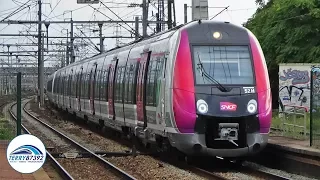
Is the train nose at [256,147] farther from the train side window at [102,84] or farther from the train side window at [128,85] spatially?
the train side window at [102,84]

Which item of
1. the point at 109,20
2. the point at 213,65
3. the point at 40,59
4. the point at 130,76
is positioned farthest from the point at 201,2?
the point at 40,59

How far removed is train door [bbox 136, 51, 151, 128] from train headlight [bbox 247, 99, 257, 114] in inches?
154

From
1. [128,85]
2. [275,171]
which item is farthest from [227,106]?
[128,85]

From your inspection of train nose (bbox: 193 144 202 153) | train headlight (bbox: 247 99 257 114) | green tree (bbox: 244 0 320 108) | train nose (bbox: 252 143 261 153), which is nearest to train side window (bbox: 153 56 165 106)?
train nose (bbox: 193 144 202 153)

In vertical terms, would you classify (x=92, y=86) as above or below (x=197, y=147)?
above

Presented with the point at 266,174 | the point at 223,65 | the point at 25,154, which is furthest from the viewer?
the point at 223,65

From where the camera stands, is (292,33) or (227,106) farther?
(292,33)

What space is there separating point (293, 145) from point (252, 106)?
2.46m

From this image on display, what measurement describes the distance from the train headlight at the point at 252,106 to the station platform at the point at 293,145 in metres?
1.57

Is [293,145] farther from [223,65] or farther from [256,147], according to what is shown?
[223,65]

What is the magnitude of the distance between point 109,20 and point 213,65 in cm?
2405

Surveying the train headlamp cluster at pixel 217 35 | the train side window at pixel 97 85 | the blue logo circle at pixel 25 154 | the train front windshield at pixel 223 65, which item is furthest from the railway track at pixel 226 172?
the train side window at pixel 97 85

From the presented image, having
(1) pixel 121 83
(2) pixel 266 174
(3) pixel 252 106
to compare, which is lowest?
(2) pixel 266 174

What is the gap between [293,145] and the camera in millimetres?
15695
